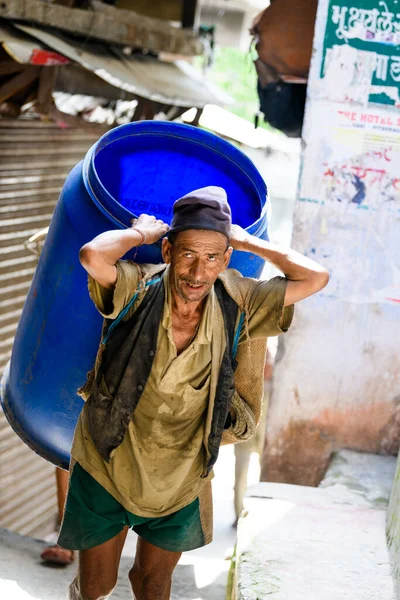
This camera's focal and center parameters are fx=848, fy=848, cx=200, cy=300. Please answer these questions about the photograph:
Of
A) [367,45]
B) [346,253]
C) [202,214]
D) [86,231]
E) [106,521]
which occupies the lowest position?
[106,521]

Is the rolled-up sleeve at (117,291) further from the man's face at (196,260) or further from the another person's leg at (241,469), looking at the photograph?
the another person's leg at (241,469)

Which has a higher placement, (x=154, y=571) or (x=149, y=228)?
(x=149, y=228)

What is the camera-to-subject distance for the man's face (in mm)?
2494

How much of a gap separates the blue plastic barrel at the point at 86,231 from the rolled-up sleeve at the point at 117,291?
9.2 inches

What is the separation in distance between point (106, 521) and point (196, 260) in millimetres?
934

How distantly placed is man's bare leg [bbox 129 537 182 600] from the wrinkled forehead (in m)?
1.07

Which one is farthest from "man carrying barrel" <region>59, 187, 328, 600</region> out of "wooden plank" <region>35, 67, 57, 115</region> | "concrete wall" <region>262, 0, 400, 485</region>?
"wooden plank" <region>35, 67, 57, 115</region>

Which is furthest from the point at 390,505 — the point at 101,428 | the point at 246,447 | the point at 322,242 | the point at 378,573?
the point at 246,447

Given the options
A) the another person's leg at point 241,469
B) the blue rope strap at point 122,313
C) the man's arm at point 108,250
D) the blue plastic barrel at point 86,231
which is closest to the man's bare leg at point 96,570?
the blue plastic barrel at point 86,231

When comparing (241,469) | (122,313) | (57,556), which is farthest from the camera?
(241,469)

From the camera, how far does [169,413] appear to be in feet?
8.67

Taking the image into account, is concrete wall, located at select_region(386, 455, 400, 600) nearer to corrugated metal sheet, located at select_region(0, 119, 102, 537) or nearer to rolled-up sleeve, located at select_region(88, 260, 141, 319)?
rolled-up sleeve, located at select_region(88, 260, 141, 319)

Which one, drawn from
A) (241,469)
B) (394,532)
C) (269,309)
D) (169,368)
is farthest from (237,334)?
(241,469)

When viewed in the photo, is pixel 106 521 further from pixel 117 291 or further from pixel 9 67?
pixel 9 67
